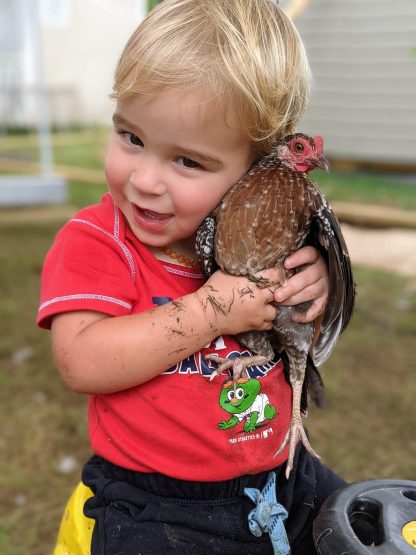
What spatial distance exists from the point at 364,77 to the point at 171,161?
9.47m

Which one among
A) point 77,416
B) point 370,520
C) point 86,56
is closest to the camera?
point 370,520

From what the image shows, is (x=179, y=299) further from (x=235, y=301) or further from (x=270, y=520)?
(x=270, y=520)

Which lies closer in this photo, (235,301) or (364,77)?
(235,301)

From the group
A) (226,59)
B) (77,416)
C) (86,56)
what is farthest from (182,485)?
(86,56)

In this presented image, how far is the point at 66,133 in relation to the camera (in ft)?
48.4

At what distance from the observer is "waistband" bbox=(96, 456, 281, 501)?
1494 mm

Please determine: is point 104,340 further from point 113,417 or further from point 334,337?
point 334,337

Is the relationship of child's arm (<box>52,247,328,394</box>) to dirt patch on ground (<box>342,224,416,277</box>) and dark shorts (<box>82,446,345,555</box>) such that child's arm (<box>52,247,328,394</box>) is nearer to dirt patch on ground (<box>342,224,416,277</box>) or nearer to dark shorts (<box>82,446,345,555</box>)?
dark shorts (<box>82,446,345,555</box>)

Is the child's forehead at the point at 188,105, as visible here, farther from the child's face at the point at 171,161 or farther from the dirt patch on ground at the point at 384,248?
the dirt patch on ground at the point at 384,248

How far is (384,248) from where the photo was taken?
19.8ft

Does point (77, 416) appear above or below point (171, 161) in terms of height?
below

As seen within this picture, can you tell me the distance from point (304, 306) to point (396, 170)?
29.3ft

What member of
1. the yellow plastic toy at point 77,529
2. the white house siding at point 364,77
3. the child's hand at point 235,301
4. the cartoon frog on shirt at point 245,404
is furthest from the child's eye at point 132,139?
the white house siding at point 364,77

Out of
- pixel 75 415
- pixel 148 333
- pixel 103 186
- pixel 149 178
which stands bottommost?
pixel 103 186
